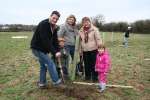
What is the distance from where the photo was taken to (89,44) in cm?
902

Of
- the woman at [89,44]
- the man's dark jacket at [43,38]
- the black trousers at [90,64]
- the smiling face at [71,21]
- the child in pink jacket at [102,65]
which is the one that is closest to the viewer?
the man's dark jacket at [43,38]

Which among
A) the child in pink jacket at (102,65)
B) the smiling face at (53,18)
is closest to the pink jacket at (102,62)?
the child in pink jacket at (102,65)

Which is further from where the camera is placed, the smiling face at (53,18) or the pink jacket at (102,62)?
the pink jacket at (102,62)

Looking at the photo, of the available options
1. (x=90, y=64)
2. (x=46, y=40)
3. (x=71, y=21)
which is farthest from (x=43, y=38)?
(x=90, y=64)

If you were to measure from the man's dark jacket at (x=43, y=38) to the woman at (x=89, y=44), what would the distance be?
1.22 m

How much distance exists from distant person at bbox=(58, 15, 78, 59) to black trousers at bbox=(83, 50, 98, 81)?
48cm

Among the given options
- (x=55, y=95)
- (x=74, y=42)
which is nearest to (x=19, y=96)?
(x=55, y=95)

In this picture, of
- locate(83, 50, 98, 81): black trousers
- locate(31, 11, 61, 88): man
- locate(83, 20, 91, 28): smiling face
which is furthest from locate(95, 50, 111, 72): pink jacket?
locate(31, 11, 61, 88): man

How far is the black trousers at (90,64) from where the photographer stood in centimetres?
917

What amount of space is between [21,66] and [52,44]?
491 centimetres

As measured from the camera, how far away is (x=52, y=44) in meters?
8.14

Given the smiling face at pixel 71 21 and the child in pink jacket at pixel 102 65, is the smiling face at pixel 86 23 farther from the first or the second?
the child in pink jacket at pixel 102 65

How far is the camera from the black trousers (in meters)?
9.17

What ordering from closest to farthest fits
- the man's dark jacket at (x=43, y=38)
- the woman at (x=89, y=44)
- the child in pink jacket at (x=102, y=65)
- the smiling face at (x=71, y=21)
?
the man's dark jacket at (x=43, y=38)
the child in pink jacket at (x=102, y=65)
the smiling face at (x=71, y=21)
the woman at (x=89, y=44)
